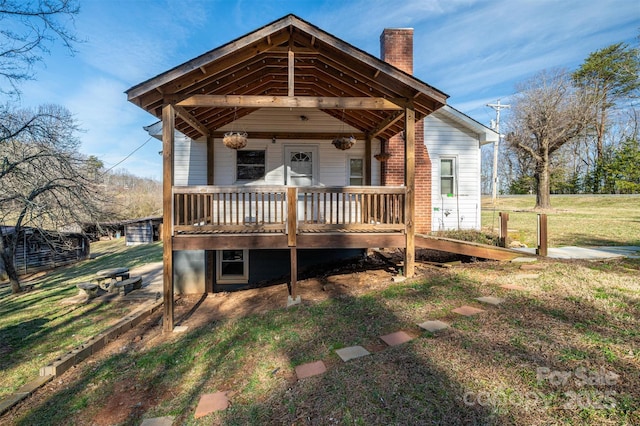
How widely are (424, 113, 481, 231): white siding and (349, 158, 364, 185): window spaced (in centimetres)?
230

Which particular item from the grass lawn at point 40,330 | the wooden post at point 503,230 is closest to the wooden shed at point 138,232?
the grass lawn at point 40,330

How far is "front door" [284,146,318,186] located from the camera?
8.81 m

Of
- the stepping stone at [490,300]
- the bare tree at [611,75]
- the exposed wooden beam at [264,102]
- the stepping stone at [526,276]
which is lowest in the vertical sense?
the stepping stone at [490,300]

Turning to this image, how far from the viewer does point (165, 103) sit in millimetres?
5562

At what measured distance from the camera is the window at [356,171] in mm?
9125

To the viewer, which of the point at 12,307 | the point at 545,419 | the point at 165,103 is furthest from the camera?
the point at 12,307

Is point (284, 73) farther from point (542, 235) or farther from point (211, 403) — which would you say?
point (542, 235)

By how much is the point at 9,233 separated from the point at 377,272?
17033 mm

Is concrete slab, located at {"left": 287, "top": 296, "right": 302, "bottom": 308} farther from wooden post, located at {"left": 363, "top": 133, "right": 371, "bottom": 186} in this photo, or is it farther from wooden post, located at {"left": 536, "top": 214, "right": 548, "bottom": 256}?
wooden post, located at {"left": 536, "top": 214, "right": 548, "bottom": 256}

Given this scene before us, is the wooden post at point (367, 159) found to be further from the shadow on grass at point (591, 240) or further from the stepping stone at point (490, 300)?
the shadow on grass at point (591, 240)

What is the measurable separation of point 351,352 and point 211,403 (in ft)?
5.25

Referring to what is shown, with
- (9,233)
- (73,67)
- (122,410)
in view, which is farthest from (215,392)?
(9,233)

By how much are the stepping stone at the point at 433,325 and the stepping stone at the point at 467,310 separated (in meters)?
0.46

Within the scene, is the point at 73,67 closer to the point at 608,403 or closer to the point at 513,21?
the point at 608,403
